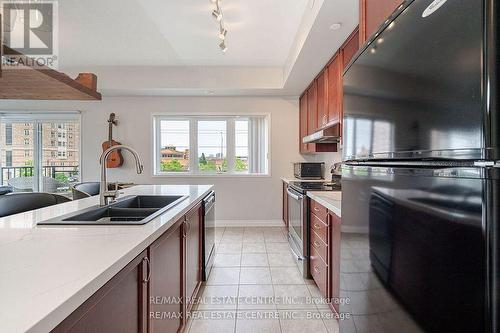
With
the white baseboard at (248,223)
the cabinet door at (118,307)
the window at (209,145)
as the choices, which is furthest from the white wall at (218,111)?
the cabinet door at (118,307)

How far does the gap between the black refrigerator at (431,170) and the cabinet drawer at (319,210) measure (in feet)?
3.45

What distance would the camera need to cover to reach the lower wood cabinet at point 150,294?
697 millimetres

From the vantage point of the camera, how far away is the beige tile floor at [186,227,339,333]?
→ 6.07 feet

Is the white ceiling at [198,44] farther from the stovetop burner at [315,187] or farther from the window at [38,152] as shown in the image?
the stovetop burner at [315,187]

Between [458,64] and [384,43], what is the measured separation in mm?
328

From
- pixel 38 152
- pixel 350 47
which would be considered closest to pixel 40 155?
pixel 38 152

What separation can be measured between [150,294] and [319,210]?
58.2 inches

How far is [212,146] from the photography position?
4.80m

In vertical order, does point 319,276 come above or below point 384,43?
below

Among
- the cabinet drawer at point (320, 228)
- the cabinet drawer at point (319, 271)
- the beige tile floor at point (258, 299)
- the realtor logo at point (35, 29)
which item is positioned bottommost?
the beige tile floor at point (258, 299)

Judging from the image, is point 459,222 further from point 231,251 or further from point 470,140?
point 231,251

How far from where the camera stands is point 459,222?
0.50m

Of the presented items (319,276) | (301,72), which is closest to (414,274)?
(319,276)

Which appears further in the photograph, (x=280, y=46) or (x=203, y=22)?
A: (x=280, y=46)
